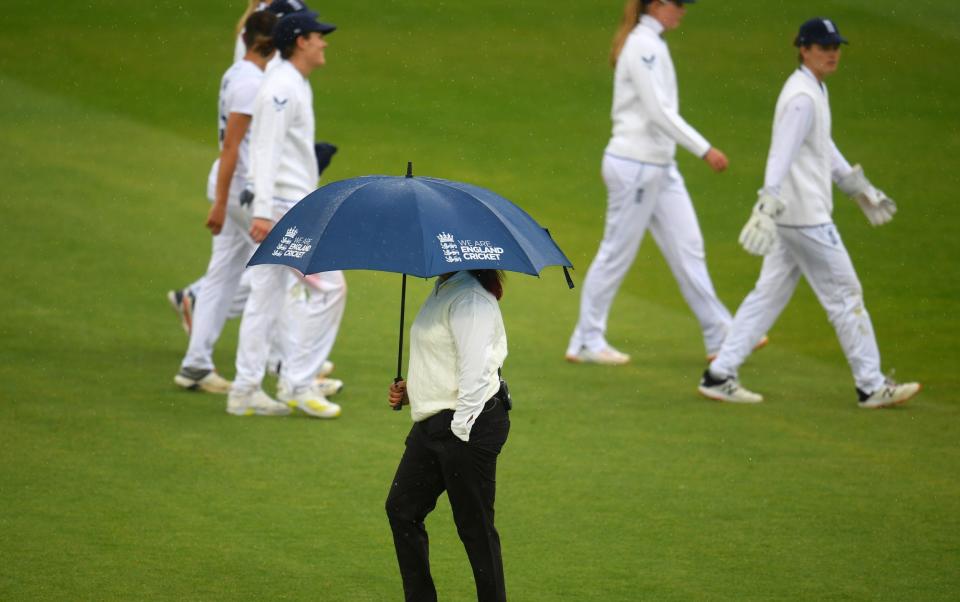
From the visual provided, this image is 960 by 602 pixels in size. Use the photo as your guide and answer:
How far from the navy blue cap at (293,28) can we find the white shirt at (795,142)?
9.02 ft

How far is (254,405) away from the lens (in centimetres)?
908

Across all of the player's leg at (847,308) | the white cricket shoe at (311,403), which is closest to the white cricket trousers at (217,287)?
the white cricket shoe at (311,403)

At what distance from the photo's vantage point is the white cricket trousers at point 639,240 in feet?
35.0

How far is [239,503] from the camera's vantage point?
735 cm

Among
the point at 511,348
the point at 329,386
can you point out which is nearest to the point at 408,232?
the point at 329,386

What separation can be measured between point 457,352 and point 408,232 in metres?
0.45

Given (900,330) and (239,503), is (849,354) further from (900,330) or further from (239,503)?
(239,503)

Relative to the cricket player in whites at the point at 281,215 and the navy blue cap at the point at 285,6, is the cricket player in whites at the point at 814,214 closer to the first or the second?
the cricket player in whites at the point at 281,215

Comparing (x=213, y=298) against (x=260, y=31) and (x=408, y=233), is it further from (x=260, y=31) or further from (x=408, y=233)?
(x=408, y=233)

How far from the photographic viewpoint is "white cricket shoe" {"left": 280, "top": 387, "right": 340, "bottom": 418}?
903 cm

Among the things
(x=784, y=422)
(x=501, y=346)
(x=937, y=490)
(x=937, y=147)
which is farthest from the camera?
(x=937, y=147)

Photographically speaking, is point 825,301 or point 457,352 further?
point 825,301

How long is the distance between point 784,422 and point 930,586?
9.23 ft

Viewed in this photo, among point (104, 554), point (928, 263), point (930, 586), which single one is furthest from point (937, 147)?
point (104, 554)
